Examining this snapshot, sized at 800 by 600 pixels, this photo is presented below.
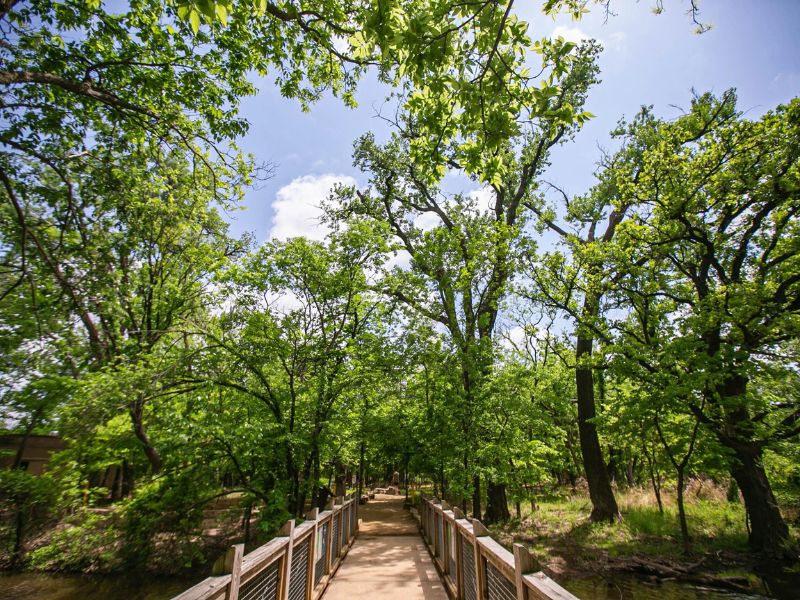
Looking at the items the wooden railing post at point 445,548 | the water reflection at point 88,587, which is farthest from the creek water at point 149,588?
the wooden railing post at point 445,548

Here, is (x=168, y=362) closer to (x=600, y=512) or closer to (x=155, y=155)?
(x=155, y=155)

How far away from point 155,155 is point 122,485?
652 inches

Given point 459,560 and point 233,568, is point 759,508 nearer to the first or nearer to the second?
point 459,560

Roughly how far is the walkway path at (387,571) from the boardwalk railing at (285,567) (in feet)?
1.11

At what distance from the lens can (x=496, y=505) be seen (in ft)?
43.3

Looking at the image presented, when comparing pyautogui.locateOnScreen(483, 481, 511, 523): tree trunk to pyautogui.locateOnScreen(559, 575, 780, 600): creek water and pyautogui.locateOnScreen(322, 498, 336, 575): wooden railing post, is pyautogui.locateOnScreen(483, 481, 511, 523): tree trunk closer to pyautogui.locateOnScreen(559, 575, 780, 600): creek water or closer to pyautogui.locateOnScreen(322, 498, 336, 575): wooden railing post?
pyautogui.locateOnScreen(559, 575, 780, 600): creek water

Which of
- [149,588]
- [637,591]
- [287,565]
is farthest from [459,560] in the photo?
[149,588]

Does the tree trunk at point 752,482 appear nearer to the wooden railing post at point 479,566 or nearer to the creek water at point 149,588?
the creek water at point 149,588

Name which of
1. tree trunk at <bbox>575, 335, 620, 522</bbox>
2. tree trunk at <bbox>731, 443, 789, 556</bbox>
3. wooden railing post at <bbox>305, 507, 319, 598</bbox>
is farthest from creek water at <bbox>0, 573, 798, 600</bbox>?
wooden railing post at <bbox>305, 507, 319, 598</bbox>

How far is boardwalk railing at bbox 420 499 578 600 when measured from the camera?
2468 mm

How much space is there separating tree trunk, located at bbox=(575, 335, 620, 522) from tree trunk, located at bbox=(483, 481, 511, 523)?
2838 mm

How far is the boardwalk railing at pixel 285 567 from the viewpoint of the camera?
254cm

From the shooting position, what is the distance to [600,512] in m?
12.6

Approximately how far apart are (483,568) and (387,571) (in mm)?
4135
